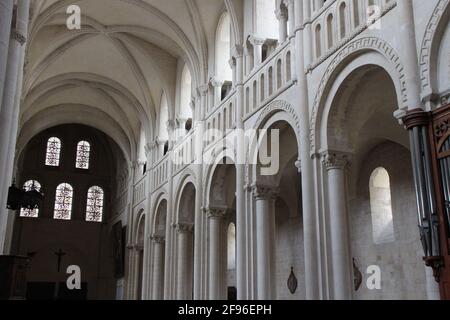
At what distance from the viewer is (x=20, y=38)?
33.4 ft

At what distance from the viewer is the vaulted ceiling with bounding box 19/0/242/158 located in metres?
18.7

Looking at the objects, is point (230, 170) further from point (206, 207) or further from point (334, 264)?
point (334, 264)

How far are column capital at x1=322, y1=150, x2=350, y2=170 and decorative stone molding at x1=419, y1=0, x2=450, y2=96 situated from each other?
112 inches

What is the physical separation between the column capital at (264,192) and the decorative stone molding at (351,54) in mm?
2931

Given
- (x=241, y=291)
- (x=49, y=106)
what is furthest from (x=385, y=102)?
(x=49, y=106)

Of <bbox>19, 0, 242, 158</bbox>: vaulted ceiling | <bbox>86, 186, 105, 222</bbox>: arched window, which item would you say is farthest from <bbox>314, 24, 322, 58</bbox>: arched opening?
<bbox>86, 186, 105, 222</bbox>: arched window

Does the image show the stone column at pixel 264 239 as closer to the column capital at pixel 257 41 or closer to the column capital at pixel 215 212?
the column capital at pixel 215 212

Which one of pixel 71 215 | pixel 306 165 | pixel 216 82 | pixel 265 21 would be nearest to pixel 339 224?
pixel 306 165

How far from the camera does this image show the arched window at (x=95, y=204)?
33.0m

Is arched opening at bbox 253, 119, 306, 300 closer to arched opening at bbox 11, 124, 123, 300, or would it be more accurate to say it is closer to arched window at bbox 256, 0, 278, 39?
arched window at bbox 256, 0, 278, 39

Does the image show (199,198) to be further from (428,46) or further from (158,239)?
(428,46)

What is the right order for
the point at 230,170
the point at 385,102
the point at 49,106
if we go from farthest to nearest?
the point at 49,106
the point at 230,170
the point at 385,102

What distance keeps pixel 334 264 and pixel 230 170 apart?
730 cm
